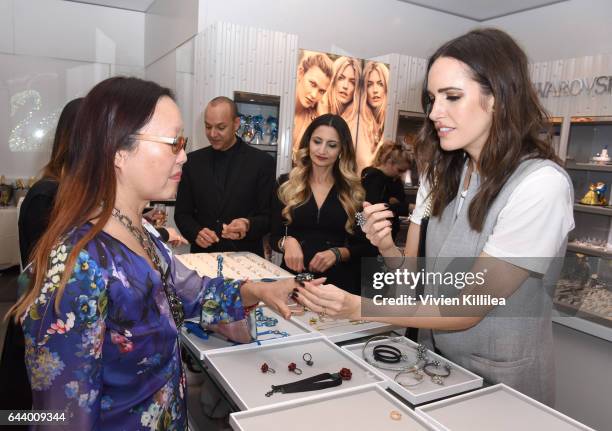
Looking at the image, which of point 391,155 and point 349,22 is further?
point 349,22

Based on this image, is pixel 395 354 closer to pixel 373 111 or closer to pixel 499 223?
pixel 499 223

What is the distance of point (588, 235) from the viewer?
13.5ft

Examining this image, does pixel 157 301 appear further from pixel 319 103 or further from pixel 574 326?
pixel 319 103

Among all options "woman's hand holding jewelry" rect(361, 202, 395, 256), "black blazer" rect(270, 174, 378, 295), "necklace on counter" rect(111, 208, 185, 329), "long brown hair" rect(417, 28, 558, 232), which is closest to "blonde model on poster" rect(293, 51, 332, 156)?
"black blazer" rect(270, 174, 378, 295)

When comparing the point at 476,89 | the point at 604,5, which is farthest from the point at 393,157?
the point at 476,89

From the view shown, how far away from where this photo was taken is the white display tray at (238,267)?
2.43 m

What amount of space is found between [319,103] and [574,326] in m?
3.15

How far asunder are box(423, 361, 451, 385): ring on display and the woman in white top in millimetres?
84

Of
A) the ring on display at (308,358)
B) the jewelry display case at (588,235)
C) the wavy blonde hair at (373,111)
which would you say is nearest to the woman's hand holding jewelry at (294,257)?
the ring on display at (308,358)

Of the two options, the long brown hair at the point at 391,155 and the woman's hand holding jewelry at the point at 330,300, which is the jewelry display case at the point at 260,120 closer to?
the long brown hair at the point at 391,155

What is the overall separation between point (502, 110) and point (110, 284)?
1298mm

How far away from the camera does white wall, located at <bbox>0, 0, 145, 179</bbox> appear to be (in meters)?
6.16

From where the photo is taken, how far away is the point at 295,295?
1.70 m

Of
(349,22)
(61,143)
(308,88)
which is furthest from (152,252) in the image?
(349,22)
